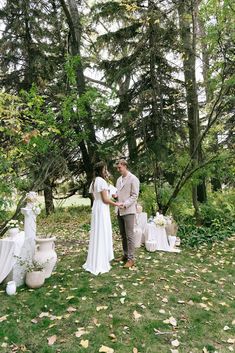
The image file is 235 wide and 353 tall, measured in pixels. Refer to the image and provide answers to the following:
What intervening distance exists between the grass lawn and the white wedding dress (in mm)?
178

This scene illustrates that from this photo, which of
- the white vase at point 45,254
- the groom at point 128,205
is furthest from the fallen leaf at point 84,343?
the groom at point 128,205

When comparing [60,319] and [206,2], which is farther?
[206,2]

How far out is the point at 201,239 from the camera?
6887 millimetres

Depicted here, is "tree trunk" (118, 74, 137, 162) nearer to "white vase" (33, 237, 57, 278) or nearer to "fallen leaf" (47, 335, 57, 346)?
"white vase" (33, 237, 57, 278)

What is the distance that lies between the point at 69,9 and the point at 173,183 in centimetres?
686

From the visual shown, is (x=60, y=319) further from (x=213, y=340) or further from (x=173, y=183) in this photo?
(x=173, y=183)

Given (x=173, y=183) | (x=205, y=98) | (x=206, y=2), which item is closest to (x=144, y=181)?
(x=173, y=183)

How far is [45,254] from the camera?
4496 millimetres

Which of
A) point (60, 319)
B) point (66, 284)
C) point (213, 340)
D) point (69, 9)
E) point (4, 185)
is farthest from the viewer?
point (69, 9)

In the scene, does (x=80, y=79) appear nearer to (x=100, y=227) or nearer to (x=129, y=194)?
(x=129, y=194)

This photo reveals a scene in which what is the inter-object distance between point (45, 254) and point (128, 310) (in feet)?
4.94

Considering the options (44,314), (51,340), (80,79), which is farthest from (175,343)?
(80,79)

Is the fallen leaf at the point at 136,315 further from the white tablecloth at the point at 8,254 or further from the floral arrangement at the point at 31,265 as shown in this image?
the white tablecloth at the point at 8,254

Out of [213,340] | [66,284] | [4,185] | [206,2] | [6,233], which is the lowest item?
[213,340]
